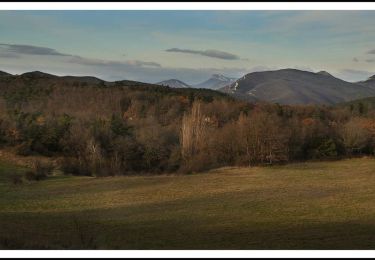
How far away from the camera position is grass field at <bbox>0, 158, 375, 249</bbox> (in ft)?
62.7

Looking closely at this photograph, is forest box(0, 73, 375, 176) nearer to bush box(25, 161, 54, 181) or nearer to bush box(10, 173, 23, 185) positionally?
bush box(25, 161, 54, 181)

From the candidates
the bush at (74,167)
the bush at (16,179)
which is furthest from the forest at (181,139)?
the bush at (16,179)

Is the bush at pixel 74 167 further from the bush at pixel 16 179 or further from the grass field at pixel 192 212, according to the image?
the bush at pixel 16 179

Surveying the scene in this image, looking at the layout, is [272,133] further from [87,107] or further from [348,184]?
[87,107]

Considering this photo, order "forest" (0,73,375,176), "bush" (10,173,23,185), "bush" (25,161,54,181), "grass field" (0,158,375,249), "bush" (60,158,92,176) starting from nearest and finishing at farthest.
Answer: "grass field" (0,158,375,249)
"bush" (10,173,23,185)
"bush" (25,161,54,181)
"bush" (60,158,92,176)
"forest" (0,73,375,176)

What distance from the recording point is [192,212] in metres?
29.4

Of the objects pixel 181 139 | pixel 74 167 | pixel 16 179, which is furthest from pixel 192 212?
pixel 181 139

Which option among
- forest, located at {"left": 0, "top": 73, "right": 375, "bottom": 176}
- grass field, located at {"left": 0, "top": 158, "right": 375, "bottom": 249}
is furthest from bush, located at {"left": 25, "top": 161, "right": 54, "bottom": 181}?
forest, located at {"left": 0, "top": 73, "right": 375, "bottom": 176}

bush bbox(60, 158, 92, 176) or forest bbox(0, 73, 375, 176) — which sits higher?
forest bbox(0, 73, 375, 176)

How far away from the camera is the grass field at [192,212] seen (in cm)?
1912

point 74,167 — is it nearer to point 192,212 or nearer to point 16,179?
point 16,179

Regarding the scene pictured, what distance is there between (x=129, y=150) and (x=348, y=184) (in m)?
29.3

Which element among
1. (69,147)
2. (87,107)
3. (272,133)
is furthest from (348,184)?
(87,107)

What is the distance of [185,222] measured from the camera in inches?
1001
